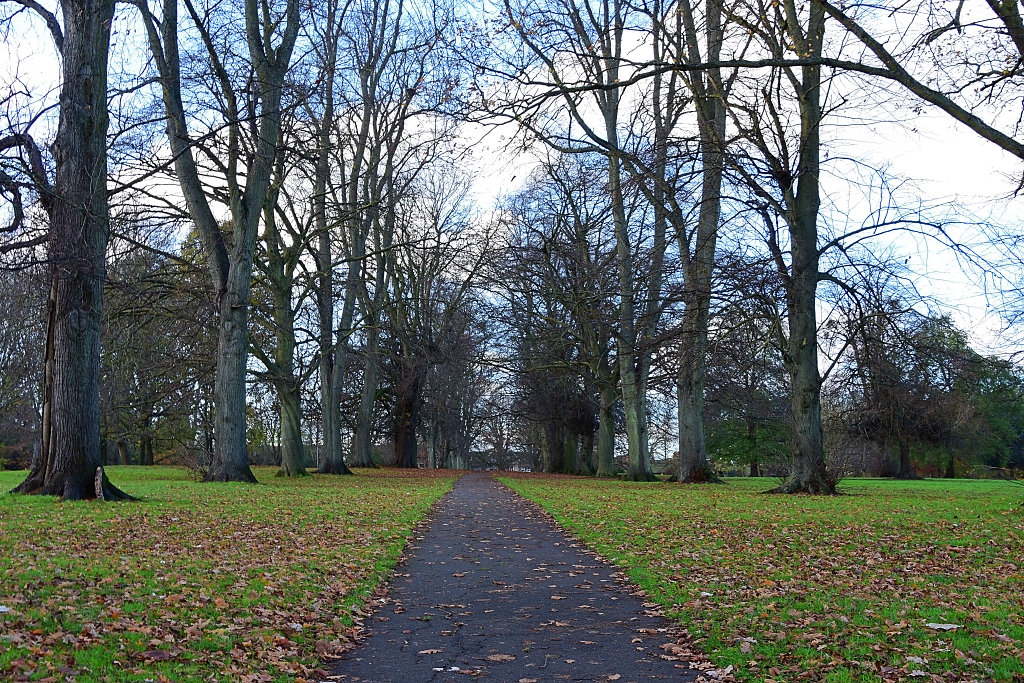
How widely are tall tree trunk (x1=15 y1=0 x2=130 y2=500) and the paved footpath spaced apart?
7259 millimetres

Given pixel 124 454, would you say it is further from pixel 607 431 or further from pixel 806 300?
pixel 806 300

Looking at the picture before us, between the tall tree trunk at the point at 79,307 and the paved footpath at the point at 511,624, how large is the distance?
726cm

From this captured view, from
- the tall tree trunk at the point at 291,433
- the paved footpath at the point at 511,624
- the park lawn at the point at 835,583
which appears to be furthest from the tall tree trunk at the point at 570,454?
the paved footpath at the point at 511,624

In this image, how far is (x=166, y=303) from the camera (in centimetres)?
2777

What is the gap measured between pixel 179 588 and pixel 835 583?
19.8 feet

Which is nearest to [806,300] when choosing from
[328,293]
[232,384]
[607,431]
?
[232,384]

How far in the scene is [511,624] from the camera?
7.36m

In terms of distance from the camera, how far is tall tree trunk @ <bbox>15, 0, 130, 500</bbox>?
15359mm

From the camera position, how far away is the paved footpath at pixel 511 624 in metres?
5.93

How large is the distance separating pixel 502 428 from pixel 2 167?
5496cm

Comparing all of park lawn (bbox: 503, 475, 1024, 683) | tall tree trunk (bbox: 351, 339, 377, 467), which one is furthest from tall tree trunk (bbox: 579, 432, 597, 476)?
park lawn (bbox: 503, 475, 1024, 683)

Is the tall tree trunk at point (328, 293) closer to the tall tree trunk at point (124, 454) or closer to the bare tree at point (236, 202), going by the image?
the bare tree at point (236, 202)

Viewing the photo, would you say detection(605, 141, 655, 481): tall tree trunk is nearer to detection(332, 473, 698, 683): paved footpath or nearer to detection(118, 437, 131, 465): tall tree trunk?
detection(332, 473, 698, 683): paved footpath

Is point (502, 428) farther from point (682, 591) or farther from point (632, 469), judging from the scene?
point (682, 591)
